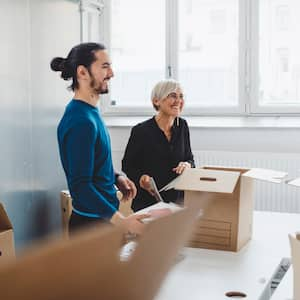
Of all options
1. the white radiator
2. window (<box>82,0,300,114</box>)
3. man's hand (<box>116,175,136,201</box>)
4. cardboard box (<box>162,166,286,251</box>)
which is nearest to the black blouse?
man's hand (<box>116,175,136,201</box>)

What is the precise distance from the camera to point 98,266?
302 mm

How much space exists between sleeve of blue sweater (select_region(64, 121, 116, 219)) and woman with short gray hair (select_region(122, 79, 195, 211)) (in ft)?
2.69

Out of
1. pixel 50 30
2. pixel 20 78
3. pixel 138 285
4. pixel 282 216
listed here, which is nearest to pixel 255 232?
pixel 282 216

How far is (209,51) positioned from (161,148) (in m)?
1.99

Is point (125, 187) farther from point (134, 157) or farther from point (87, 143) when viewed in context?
point (134, 157)

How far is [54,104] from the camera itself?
3.50 metres

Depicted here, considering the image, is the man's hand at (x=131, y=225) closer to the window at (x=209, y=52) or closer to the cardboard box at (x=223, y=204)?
the cardboard box at (x=223, y=204)

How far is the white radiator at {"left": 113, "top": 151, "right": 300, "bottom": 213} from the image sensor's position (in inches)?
161

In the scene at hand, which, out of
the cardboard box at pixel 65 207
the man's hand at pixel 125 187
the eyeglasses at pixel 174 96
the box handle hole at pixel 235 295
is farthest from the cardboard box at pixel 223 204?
the cardboard box at pixel 65 207

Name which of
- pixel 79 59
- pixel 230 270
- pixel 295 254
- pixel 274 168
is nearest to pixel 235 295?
pixel 230 270

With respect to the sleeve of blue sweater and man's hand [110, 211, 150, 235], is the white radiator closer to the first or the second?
the sleeve of blue sweater

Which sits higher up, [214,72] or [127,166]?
[214,72]

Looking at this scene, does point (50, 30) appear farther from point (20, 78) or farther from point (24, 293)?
point (24, 293)

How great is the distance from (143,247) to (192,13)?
4592mm
